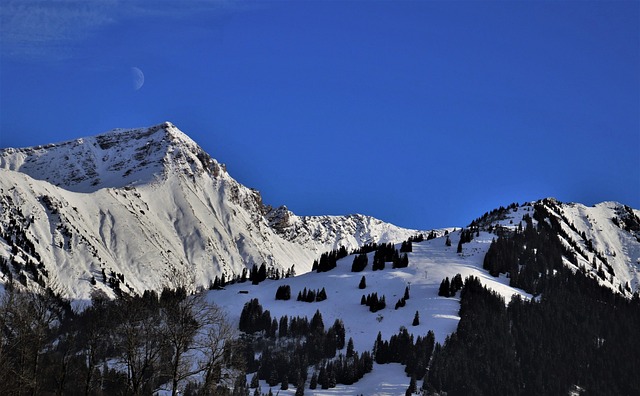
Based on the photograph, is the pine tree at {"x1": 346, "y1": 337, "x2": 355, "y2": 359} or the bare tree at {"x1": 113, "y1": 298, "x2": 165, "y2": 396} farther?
the pine tree at {"x1": 346, "y1": 337, "x2": 355, "y2": 359}

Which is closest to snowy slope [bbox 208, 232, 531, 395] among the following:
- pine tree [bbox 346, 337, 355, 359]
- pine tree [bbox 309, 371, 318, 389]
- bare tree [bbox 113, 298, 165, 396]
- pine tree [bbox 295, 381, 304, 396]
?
pine tree [bbox 309, 371, 318, 389]

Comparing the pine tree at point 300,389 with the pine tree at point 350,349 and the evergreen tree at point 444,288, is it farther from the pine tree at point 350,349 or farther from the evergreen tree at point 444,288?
the evergreen tree at point 444,288

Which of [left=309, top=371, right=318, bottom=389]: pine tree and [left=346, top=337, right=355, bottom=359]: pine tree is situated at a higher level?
[left=346, top=337, right=355, bottom=359]: pine tree

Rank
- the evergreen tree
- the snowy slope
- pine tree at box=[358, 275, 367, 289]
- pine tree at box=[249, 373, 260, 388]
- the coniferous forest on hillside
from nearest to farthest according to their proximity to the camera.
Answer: the coniferous forest on hillside
the snowy slope
pine tree at box=[249, 373, 260, 388]
the evergreen tree
pine tree at box=[358, 275, 367, 289]

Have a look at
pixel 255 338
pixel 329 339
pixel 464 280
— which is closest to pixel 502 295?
pixel 464 280

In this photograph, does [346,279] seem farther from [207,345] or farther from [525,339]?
[207,345]

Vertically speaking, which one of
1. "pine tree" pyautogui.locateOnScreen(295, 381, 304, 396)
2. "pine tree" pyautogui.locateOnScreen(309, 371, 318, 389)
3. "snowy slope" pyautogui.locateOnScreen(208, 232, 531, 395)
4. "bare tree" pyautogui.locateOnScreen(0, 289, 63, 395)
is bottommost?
"pine tree" pyautogui.locateOnScreen(295, 381, 304, 396)

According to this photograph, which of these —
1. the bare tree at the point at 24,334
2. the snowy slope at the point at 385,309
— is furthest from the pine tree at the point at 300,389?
the bare tree at the point at 24,334

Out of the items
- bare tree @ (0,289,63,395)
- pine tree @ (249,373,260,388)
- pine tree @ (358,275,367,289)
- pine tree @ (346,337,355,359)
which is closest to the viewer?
bare tree @ (0,289,63,395)

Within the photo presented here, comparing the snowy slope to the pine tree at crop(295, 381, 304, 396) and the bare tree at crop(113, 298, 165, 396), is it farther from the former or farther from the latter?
the bare tree at crop(113, 298, 165, 396)

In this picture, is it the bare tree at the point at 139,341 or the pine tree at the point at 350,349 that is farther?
the pine tree at the point at 350,349

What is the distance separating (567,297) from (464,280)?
1214 inches

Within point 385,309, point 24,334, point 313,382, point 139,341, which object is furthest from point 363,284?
point 24,334

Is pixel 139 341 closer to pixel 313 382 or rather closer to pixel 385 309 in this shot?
pixel 313 382
